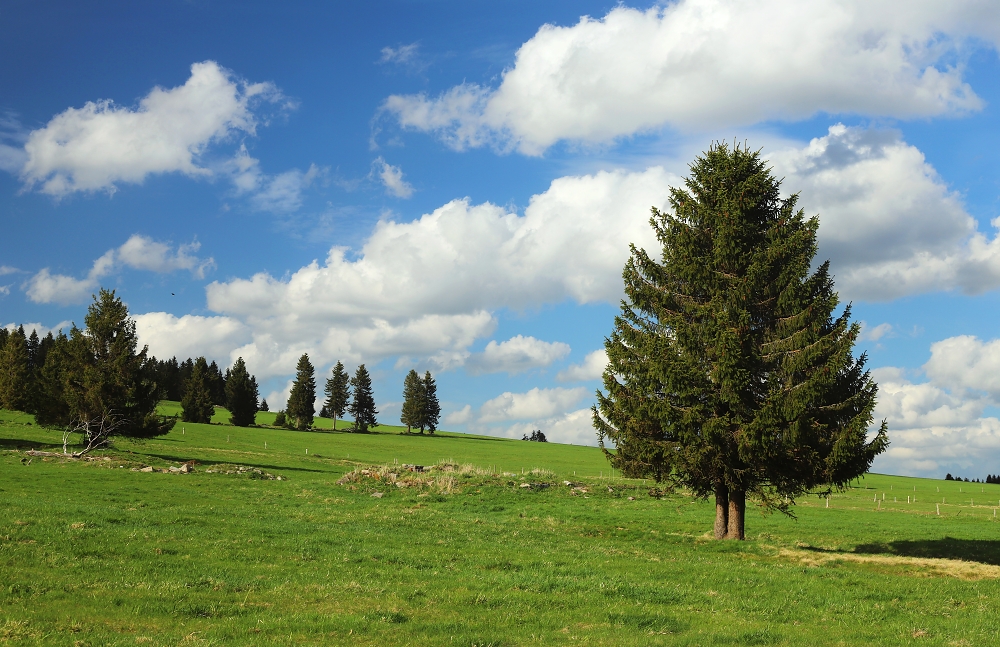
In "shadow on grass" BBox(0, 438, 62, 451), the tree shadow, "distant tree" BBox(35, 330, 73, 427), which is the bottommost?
"shadow on grass" BBox(0, 438, 62, 451)

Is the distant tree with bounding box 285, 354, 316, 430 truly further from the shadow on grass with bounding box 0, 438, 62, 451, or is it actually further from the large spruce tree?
the large spruce tree

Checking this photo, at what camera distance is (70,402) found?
177 ft

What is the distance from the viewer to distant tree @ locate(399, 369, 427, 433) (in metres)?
148

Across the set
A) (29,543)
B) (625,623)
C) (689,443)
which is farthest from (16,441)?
(625,623)

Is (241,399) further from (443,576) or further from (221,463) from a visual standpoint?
(443,576)

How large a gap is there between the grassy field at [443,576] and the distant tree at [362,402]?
347ft

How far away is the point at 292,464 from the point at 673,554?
173 feet

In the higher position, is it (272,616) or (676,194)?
(676,194)

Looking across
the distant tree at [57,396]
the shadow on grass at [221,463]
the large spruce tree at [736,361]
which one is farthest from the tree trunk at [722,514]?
the distant tree at [57,396]

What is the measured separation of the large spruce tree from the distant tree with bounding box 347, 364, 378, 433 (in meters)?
122

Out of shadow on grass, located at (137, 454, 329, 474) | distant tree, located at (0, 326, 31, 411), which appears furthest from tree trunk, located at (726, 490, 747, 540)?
distant tree, located at (0, 326, 31, 411)

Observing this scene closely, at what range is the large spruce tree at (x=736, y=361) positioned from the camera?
2439 centimetres

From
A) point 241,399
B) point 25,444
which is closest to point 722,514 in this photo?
point 25,444

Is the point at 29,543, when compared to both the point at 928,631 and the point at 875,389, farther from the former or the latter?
the point at 875,389
